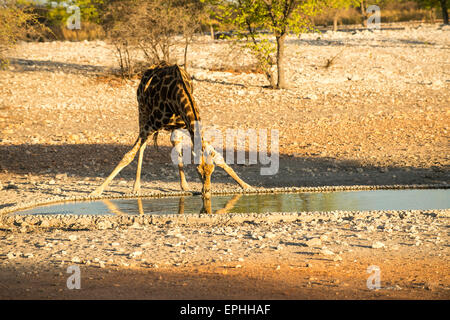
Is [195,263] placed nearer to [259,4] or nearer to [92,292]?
[92,292]

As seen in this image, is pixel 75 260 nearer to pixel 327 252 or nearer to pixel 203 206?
pixel 327 252

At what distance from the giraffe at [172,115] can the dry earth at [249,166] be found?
68 centimetres

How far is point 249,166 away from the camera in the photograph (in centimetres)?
1275

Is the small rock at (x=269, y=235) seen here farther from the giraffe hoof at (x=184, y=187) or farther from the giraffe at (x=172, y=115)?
the giraffe hoof at (x=184, y=187)

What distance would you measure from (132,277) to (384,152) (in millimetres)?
8838

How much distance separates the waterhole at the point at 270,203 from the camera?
29.0 ft

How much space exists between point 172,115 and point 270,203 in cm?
207

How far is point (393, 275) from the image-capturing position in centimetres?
571

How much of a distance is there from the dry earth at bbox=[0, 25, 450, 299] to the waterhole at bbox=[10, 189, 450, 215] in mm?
783

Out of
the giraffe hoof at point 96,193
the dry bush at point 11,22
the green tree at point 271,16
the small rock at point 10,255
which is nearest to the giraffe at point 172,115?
the giraffe hoof at point 96,193

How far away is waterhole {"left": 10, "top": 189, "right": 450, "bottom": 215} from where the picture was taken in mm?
8828

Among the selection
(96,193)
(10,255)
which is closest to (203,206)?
(96,193)

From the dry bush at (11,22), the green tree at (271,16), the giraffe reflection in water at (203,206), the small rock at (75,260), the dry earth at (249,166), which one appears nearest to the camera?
the dry earth at (249,166)
